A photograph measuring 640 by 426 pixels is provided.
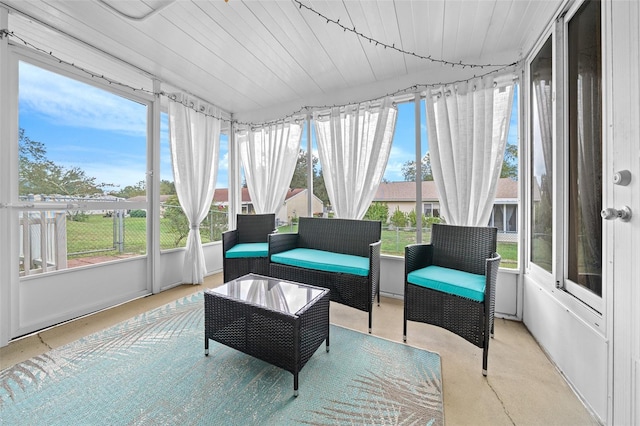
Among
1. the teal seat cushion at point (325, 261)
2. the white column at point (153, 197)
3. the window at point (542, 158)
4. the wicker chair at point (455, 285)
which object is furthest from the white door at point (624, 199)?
the white column at point (153, 197)

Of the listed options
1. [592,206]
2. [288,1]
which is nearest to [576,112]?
[592,206]

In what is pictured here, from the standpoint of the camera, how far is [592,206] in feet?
4.50

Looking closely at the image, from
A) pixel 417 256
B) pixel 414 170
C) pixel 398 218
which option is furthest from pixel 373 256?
pixel 414 170

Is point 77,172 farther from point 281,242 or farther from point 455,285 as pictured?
point 455,285

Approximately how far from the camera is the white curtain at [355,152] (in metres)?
2.90

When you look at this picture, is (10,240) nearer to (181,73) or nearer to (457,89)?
(181,73)

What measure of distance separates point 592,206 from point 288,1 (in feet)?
7.79

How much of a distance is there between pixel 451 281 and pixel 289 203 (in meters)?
2.48

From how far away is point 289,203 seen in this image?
12.2 feet

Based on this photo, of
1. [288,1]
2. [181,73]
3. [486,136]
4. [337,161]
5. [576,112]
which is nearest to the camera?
[576,112]

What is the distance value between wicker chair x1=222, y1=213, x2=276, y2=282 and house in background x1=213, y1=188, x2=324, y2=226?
26cm

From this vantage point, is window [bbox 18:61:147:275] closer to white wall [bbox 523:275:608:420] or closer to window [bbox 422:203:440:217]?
window [bbox 422:203:440:217]

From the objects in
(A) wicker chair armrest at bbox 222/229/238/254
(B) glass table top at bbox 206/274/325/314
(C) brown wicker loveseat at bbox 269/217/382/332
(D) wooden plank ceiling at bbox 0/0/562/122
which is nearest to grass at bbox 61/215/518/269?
(C) brown wicker loveseat at bbox 269/217/382/332

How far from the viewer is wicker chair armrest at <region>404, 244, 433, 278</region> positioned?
2.04 m
